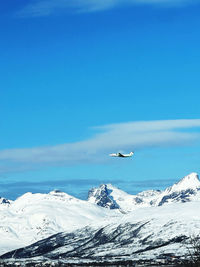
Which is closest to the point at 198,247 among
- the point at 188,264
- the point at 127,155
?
the point at 188,264

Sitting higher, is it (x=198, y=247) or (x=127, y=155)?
(x=127, y=155)

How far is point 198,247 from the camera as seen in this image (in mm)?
57281

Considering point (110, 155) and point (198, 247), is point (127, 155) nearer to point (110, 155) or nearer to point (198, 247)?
point (110, 155)

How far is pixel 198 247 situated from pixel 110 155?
86019 millimetres

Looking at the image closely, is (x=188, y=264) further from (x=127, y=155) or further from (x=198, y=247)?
(x=127, y=155)

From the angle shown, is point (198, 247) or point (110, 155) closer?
point (198, 247)

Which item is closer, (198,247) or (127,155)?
(198,247)

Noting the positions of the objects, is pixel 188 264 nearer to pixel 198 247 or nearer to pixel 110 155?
pixel 198 247

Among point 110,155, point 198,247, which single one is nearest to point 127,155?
point 110,155

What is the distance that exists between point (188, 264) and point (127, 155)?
79393mm

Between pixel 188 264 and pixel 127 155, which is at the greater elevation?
pixel 127 155

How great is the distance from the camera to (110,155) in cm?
14288

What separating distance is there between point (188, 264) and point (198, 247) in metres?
A: 2.16

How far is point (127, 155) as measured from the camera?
135000 mm
